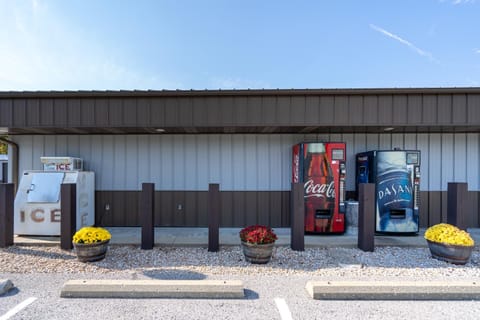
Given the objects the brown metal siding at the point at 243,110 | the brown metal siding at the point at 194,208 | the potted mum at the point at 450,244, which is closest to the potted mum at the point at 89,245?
the brown metal siding at the point at 243,110

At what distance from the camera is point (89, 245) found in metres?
4.12

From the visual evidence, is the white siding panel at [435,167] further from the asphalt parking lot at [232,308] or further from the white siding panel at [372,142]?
the asphalt parking lot at [232,308]

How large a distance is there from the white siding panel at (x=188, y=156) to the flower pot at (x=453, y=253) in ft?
8.27

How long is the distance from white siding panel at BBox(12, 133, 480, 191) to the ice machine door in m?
1.06

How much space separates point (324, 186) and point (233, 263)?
107 inches

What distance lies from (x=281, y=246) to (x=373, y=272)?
5.68 feet

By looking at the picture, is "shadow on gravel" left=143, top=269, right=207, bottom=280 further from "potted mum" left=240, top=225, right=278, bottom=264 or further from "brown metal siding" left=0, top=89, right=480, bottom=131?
"brown metal siding" left=0, top=89, right=480, bottom=131

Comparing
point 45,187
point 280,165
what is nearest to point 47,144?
point 45,187

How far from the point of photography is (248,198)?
21.9ft

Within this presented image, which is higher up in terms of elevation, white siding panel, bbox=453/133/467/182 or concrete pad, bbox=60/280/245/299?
white siding panel, bbox=453/133/467/182

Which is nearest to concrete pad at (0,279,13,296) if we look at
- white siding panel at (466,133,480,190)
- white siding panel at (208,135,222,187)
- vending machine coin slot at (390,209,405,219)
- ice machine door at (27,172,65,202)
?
ice machine door at (27,172,65,202)

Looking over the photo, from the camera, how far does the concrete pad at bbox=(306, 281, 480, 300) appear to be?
3.12m

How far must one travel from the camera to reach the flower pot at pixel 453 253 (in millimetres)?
4148

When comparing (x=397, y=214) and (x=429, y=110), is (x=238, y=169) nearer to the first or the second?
(x=397, y=214)
